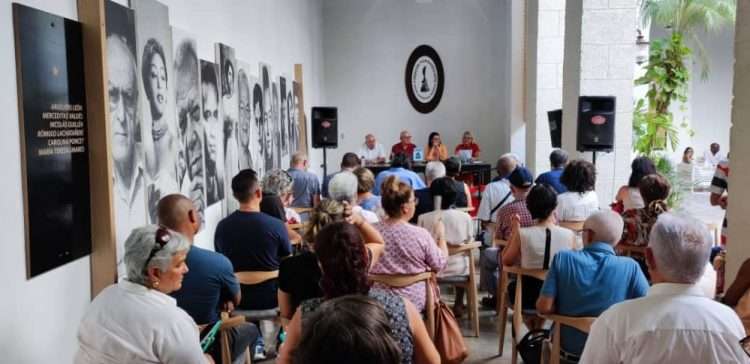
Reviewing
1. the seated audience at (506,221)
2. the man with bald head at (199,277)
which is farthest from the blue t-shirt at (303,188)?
the man with bald head at (199,277)

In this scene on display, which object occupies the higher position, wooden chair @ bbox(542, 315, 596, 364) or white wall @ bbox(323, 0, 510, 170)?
white wall @ bbox(323, 0, 510, 170)

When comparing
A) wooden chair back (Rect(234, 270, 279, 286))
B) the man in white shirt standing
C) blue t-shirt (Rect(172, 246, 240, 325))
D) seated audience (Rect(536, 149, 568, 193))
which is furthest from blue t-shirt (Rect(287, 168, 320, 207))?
the man in white shirt standing

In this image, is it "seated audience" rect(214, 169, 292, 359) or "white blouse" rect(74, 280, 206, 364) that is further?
"seated audience" rect(214, 169, 292, 359)

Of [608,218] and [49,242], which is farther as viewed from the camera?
[608,218]

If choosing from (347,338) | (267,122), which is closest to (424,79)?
(267,122)

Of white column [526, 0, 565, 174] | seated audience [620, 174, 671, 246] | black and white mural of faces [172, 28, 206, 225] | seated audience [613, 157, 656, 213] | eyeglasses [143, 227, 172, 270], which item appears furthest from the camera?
white column [526, 0, 565, 174]

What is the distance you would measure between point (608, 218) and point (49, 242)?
2.48 metres

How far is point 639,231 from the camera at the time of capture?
409 centimetres

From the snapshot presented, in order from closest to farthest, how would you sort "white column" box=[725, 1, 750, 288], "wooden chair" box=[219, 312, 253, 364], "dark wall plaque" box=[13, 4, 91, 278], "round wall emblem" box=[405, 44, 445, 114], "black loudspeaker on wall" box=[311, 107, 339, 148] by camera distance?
"dark wall plaque" box=[13, 4, 91, 278] → "wooden chair" box=[219, 312, 253, 364] → "white column" box=[725, 1, 750, 288] → "black loudspeaker on wall" box=[311, 107, 339, 148] → "round wall emblem" box=[405, 44, 445, 114]

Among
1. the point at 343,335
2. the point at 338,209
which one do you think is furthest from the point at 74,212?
the point at 343,335

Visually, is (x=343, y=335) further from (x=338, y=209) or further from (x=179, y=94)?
(x=179, y=94)

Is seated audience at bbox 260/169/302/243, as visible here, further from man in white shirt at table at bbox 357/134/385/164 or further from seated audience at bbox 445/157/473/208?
man in white shirt at table at bbox 357/134/385/164

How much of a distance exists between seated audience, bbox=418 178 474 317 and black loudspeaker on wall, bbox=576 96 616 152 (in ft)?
7.90

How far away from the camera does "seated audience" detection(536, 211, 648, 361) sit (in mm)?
2938
